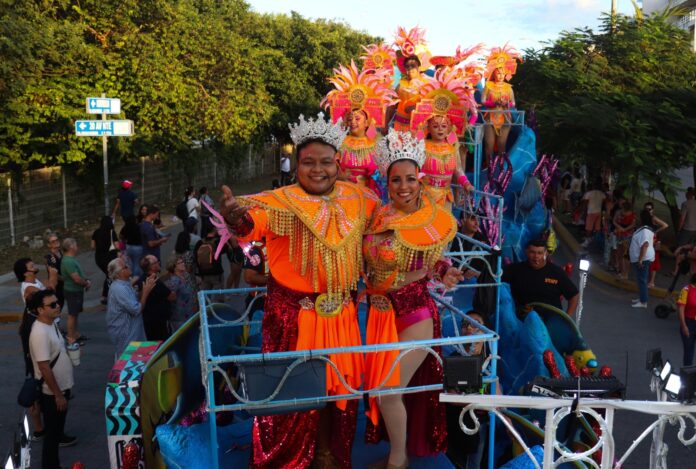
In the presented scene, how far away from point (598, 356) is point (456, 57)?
23.9 ft

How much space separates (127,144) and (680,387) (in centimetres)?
1725

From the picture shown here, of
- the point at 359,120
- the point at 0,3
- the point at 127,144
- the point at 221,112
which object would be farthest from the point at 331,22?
the point at 359,120

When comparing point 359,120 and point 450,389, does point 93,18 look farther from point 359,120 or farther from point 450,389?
point 450,389

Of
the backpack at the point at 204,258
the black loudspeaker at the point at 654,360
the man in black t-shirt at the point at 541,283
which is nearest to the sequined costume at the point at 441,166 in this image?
the man in black t-shirt at the point at 541,283

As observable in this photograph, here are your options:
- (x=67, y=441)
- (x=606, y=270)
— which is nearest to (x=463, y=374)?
(x=67, y=441)

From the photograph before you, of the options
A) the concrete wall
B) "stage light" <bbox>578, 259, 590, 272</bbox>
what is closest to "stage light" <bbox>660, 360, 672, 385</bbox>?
"stage light" <bbox>578, 259, 590, 272</bbox>

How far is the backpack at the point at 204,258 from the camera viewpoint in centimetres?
992

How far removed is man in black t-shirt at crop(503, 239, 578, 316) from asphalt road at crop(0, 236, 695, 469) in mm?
1176

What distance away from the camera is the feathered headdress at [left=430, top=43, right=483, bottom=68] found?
14.3 metres

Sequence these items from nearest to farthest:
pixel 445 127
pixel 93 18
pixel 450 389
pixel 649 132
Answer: pixel 450 389 < pixel 445 127 < pixel 649 132 < pixel 93 18

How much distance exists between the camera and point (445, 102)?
9.25m

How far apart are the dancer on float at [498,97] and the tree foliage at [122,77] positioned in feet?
28.1

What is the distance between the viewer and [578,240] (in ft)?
61.6

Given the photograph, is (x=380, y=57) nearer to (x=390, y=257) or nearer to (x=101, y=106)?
(x=101, y=106)
